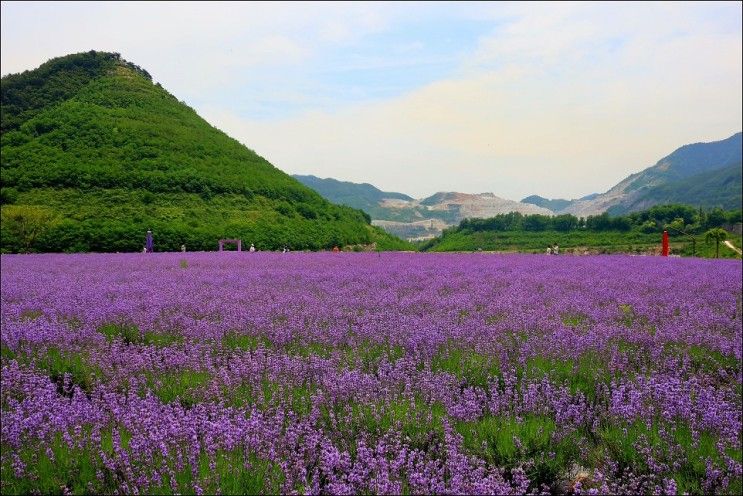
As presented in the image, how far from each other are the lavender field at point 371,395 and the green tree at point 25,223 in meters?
23.9

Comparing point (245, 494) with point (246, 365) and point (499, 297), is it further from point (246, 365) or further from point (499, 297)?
point (499, 297)

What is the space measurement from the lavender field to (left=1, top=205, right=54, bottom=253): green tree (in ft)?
78.3

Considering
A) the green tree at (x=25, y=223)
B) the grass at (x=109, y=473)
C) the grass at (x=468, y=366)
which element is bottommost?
the grass at (x=109, y=473)

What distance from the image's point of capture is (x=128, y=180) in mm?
43156

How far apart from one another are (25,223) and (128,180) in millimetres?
16855

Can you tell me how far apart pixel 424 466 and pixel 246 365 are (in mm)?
1923

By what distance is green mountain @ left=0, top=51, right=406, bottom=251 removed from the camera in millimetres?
31000

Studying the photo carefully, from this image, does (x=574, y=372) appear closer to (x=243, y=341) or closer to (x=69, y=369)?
(x=243, y=341)

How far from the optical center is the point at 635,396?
10.9 feet

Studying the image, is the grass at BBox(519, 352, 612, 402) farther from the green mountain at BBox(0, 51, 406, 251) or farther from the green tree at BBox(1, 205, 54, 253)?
the green tree at BBox(1, 205, 54, 253)

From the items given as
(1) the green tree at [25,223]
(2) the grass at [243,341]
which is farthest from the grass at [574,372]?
(1) the green tree at [25,223]

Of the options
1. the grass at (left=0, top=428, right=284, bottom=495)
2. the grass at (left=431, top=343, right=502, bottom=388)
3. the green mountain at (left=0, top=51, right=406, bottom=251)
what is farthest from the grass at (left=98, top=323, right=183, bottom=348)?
the green mountain at (left=0, top=51, right=406, bottom=251)

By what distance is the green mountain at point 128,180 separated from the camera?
31000 millimetres

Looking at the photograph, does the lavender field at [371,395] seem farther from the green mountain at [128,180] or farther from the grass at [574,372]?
the green mountain at [128,180]
